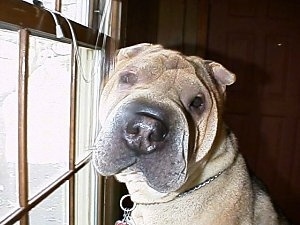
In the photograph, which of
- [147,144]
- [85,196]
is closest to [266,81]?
[85,196]

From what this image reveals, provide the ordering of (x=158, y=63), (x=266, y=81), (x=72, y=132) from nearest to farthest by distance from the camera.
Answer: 1. (x=158, y=63)
2. (x=72, y=132)
3. (x=266, y=81)

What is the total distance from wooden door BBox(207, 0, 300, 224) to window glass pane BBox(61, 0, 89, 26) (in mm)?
1759

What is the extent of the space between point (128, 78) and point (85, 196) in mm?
656

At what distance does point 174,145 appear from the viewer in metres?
0.89

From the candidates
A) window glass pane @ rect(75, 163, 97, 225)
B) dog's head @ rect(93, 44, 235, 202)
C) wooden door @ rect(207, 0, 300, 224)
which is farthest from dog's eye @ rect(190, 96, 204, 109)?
wooden door @ rect(207, 0, 300, 224)

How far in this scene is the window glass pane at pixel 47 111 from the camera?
101 cm

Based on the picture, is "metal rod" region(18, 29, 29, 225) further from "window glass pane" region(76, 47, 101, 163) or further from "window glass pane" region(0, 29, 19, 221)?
"window glass pane" region(76, 47, 101, 163)

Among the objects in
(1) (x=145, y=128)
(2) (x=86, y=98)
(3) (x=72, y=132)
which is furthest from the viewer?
(2) (x=86, y=98)

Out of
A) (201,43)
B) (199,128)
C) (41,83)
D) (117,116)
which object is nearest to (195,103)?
(199,128)

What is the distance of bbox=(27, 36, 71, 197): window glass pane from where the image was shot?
1.01 meters

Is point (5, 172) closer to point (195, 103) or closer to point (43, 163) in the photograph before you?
point (43, 163)

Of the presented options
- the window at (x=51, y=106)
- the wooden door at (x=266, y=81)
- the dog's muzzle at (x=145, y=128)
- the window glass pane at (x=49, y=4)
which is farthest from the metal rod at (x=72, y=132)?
the wooden door at (x=266, y=81)

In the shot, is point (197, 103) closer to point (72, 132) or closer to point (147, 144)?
point (147, 144)

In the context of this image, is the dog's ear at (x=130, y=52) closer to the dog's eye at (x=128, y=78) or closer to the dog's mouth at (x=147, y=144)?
the dog's eye at (x=128, y=78)
